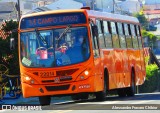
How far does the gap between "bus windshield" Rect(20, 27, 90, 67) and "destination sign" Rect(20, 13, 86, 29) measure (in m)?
0.28

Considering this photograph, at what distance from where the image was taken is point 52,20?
83.3 ft

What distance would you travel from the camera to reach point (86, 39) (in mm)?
24922

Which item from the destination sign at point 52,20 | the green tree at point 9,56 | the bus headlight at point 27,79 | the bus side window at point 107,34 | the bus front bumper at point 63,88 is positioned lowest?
the green tree at point 9,56

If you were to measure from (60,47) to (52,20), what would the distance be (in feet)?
3.53

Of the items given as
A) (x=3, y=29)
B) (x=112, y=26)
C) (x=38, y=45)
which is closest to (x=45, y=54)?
(x=38, y=45)

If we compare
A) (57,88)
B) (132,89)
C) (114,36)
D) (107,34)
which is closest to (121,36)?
(114,36)

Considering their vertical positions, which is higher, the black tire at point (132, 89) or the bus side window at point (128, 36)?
the bus side window at point (128, 36)

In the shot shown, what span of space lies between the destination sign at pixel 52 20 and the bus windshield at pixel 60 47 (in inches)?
10.9

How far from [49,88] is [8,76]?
22.6 ft

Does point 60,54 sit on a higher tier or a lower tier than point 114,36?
higher

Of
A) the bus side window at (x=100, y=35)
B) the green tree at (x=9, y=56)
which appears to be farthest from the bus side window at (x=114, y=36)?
the green tree at (x=9, y=56)

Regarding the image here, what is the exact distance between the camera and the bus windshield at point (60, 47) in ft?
81.6

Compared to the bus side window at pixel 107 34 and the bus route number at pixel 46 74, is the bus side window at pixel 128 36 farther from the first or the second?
the bus route number at pixel 46 74

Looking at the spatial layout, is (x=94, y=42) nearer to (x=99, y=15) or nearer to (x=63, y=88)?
(x=99, y=15)
